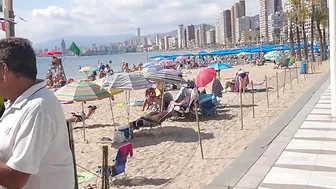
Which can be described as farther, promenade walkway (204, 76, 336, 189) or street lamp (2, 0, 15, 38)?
promenade walkway (204, 76, 336, 189)

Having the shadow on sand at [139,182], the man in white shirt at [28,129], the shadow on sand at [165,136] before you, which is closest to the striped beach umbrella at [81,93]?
the shadow on sand at [165,136]

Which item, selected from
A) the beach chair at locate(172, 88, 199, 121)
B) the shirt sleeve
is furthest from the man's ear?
the beach chair at locate(172, 88, 199, 121)

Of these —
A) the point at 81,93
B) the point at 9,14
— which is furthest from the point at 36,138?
the point at 81,93

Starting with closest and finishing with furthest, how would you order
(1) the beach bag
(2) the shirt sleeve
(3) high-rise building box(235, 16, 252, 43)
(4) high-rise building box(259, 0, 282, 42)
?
(2) the shirt sleeve, (1) the beach bag, (4) high-rise building box(259, 0, 282, 42), (3) high-rise building box(235, 16, 252, 43)

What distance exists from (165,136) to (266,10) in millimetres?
147962

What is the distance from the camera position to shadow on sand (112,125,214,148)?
8461 mm

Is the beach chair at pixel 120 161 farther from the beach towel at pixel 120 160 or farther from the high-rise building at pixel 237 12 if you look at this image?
the high-rise building at pixel 237 12

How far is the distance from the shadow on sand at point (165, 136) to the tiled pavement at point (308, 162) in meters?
2.14

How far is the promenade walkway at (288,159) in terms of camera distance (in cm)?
492

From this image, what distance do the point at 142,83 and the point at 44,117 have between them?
7768mm

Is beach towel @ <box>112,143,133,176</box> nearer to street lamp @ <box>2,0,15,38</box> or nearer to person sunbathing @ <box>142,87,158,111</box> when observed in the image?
street lamp @ <box>2,0,15,38</box>

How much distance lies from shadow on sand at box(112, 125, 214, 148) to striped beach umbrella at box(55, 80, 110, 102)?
1.15 m

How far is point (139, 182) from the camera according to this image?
5832mm

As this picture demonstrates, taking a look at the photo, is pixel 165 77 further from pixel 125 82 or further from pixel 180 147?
pixel 180 147
